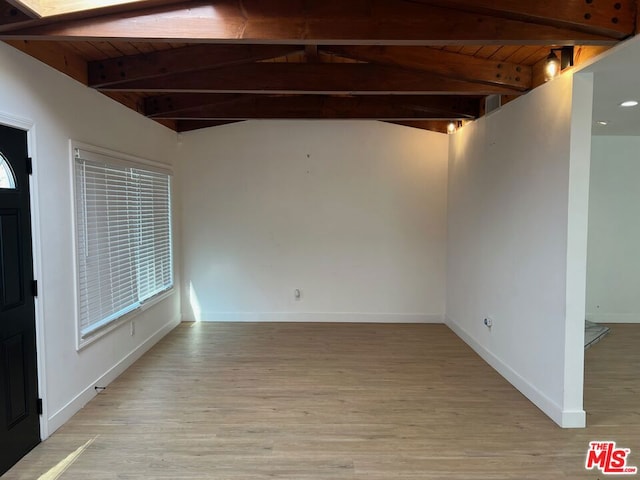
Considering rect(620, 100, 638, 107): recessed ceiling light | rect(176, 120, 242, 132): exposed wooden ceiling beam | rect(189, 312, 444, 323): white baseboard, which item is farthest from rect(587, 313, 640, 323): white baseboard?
rect(176, 120, 242, 132): exposed wooden ceiling beam

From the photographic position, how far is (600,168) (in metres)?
5.21

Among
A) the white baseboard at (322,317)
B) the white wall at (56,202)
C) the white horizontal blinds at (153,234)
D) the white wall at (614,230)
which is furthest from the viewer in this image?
the white baseboard at (322,317)

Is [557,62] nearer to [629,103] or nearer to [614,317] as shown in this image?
[629,103]

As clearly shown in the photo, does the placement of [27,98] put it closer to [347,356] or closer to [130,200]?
[130,200]

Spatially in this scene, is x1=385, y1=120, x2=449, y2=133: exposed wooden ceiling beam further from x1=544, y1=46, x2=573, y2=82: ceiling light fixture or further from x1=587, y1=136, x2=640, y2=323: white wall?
x1=544, y1=46, x2=573, y2=82: ceiling light fixture

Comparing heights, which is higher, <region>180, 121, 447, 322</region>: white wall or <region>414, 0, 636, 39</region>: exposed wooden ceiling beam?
<region>414, 0, 636, 39</region>: exposed wooden ceiling beam

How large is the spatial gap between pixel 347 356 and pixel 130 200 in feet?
8.99

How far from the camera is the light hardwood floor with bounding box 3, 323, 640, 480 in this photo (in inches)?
94.2

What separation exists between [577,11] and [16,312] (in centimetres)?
369

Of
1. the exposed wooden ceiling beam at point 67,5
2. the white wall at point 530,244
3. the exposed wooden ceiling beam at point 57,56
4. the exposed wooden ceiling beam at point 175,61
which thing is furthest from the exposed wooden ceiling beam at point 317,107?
the exposed wooden ceiling beam at point 67,5

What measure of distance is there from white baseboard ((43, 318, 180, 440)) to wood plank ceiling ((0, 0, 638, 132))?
2.44m

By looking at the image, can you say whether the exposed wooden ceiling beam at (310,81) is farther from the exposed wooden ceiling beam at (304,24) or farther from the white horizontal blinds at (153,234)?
the white horizontal blinds at (153,234)

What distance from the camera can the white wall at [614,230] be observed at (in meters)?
5.19

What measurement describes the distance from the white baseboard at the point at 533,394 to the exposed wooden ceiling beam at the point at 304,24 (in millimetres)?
2426
